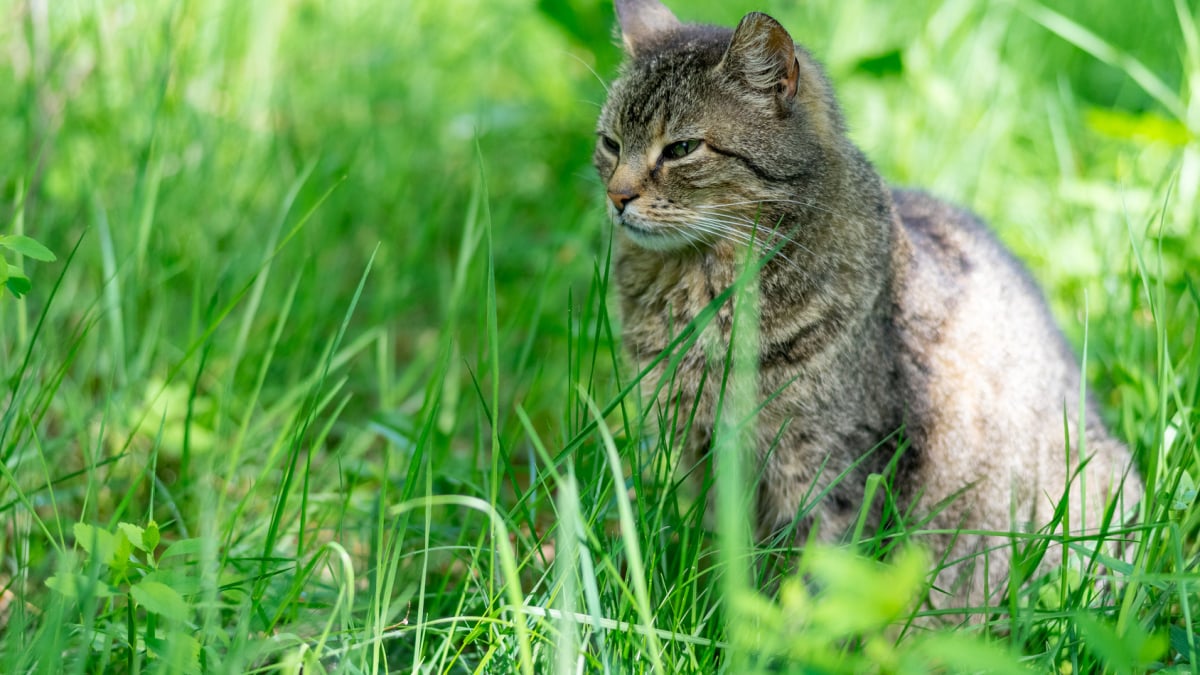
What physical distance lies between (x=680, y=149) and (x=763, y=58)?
0.85 feet

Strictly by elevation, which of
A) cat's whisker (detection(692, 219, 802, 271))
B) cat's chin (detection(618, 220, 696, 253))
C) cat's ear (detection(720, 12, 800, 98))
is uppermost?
cat's ear (detection(720, 12, 800, 98))

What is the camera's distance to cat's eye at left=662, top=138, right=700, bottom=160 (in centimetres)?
227

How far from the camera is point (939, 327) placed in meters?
2.46

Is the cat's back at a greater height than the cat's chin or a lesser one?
lesser

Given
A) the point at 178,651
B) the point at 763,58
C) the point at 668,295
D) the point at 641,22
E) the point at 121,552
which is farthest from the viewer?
the point at 641,22

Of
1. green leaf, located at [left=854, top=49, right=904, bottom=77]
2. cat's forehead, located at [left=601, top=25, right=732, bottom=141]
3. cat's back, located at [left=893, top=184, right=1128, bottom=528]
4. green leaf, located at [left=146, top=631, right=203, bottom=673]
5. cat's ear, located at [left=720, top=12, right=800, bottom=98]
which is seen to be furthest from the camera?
green leaf, located at [left=854, top=49, right=904, bottom=77]

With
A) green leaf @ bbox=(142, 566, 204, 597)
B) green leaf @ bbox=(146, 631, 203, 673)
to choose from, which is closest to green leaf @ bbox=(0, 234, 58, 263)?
green leaf @ bbox=(142, 566, 204, 597)

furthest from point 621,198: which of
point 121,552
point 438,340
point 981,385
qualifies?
point 121,552

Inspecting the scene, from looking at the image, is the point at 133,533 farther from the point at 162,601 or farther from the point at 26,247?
the point at 26,247

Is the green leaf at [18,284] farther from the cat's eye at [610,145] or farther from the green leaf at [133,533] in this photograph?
the cat's eye at [610,145]

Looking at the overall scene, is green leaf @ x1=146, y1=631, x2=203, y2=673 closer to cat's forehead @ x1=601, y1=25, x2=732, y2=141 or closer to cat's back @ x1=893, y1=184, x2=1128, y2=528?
cat's forehead @ x1=601, y1=25, x2=732, y2=141

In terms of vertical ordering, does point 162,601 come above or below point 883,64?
below

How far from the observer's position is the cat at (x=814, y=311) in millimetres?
2244

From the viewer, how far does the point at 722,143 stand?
7.34 feet
